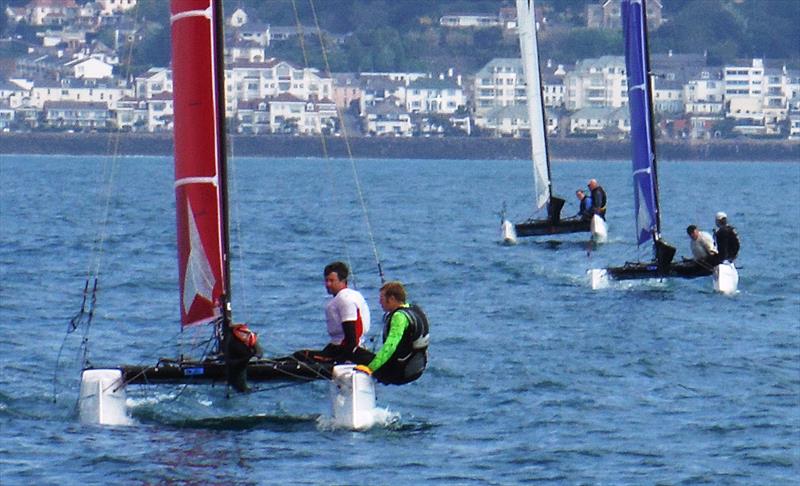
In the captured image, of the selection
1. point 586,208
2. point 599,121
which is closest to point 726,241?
point 586,208

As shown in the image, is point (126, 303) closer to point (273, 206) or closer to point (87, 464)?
point (87, 464)

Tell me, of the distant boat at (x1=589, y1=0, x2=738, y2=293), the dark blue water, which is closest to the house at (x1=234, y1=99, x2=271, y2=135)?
the dark blue water

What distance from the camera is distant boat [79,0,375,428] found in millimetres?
16891

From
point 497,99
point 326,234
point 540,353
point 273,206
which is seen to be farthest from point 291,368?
point 497,99

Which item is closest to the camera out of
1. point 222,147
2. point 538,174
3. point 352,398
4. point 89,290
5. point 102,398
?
point 352,398

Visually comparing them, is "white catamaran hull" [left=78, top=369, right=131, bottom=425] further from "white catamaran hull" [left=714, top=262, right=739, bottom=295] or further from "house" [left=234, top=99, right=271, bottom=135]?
"house" [left=234, top=99, right=271, bottom=135]

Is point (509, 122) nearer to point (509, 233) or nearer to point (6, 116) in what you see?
point (6, 116)

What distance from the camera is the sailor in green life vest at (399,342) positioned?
54.2 feet

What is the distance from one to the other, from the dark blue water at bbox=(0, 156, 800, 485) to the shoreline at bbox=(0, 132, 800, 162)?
126007 millimetres

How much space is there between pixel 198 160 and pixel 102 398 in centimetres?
206

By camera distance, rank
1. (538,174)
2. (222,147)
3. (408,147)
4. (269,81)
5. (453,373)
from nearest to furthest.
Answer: (222,147) → (453,373) → (538,174) → (408,147) → (269,81)

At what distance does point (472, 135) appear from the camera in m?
186

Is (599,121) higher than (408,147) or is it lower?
higher

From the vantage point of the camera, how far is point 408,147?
17988 centimetres
